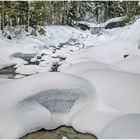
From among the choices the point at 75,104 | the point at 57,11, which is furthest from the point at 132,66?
the point at 57,11

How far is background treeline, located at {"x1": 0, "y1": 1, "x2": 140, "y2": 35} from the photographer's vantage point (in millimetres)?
20228

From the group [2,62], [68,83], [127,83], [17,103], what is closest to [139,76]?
[127,83]

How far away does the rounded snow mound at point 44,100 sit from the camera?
15.1 ft

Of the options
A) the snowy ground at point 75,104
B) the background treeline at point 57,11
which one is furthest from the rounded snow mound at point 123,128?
the background treeline at point 57,11

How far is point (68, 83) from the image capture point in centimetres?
512

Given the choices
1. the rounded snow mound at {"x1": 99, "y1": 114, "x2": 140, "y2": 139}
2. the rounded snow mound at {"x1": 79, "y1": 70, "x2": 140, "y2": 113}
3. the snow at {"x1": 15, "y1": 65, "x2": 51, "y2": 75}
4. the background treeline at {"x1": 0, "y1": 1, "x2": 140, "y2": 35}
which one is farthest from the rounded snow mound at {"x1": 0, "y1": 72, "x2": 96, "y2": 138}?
the background treeline at {"x1": 0, "y1": 1, "x2": 140, "y2": 35}

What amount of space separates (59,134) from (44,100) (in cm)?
72

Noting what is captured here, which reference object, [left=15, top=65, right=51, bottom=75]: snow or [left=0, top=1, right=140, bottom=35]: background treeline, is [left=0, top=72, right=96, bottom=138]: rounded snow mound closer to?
[left=15, top=65, right=51, bottom=75]: snow

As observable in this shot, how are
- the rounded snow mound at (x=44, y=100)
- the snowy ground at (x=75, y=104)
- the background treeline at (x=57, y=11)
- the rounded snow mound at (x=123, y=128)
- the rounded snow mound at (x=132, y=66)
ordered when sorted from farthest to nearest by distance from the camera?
the background treeline at (x=57, y=11), the rounded snow mound at (x=132, y=66), the rounded snow mound at (x=44, y=100), the snowy ground at (x=75, y=104), the rounded snow mound at (x=123, y=128)

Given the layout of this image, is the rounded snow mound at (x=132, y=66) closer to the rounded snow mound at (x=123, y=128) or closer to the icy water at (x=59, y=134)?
the rounded snow mound at (x=123, y=128)

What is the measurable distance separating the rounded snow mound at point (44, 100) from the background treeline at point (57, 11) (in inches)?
549

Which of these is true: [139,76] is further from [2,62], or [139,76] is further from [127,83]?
[2,62]

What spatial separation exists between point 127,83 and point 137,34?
20.3ft

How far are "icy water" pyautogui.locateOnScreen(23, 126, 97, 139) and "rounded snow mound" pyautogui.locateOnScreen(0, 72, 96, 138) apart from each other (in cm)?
8
